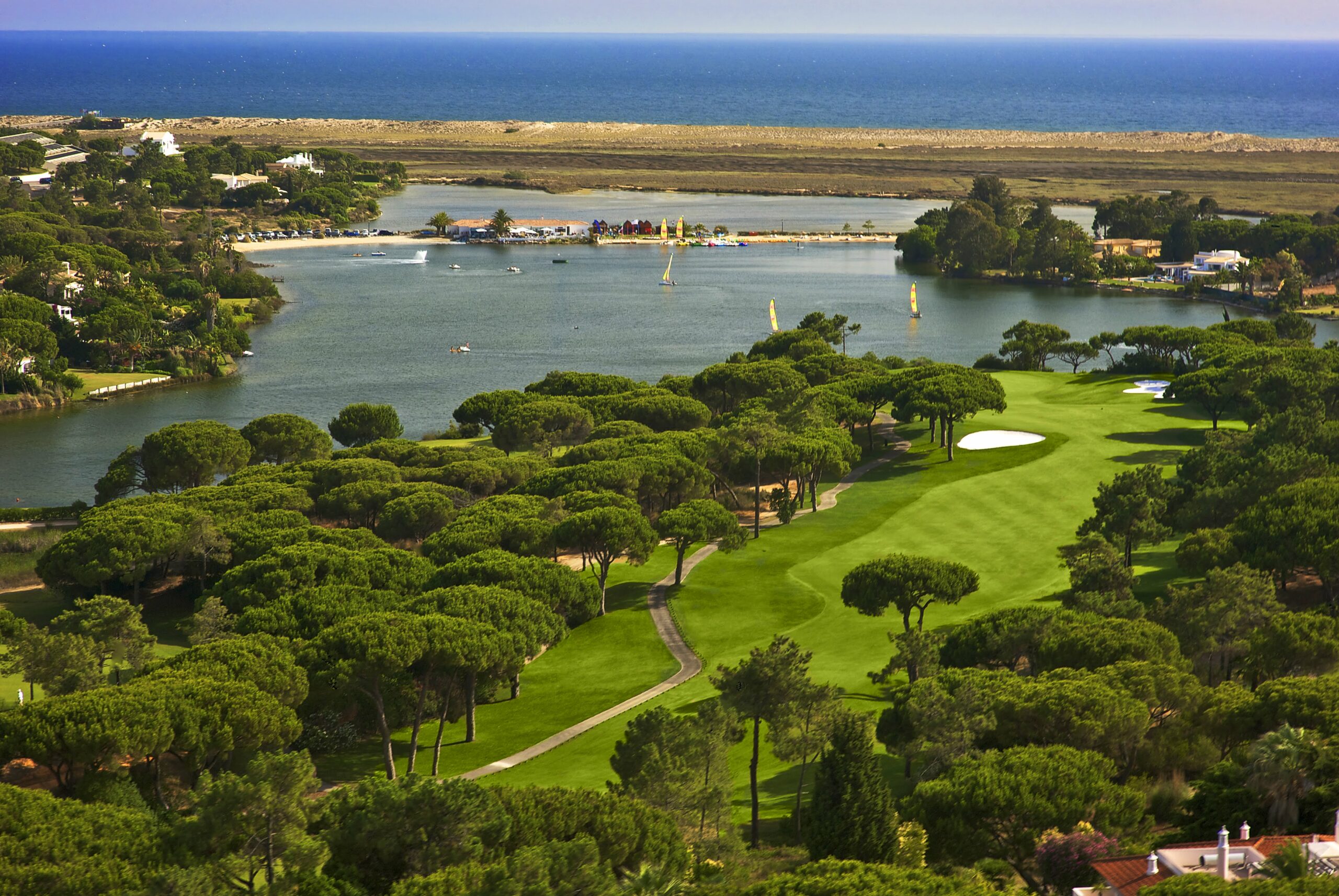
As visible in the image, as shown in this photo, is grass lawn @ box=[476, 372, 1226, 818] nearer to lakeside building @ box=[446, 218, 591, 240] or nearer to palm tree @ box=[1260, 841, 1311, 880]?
palm tree @ box=[1260, 841, 1311, 880]

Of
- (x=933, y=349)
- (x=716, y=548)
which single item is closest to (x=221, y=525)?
(x=716, y=548)

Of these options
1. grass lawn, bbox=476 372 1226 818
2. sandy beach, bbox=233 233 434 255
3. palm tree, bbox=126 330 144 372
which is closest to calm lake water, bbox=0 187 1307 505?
sandy beach, bbox=233 233 434 255

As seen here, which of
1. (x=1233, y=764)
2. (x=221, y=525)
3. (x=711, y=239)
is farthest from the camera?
(x=711, y=239)

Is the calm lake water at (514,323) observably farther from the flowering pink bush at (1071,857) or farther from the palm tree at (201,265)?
the flowering pink bush at (1071,857)

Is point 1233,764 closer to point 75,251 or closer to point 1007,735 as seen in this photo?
point 1007,735

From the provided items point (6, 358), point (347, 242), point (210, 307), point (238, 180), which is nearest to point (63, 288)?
point (210, 307)

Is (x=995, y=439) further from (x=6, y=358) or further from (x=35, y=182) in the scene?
(x=35, y=182)
